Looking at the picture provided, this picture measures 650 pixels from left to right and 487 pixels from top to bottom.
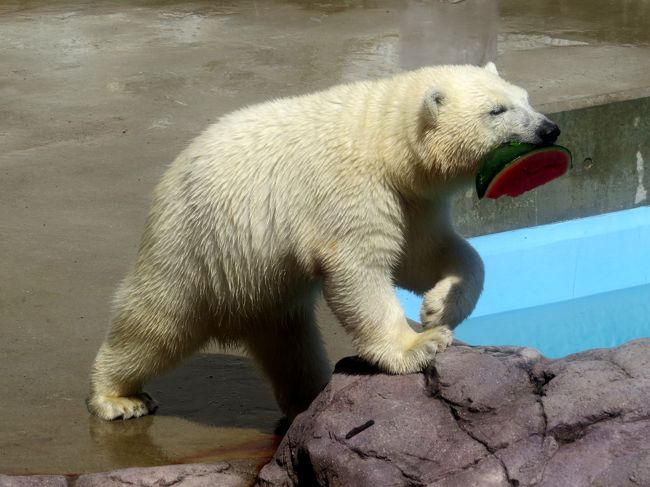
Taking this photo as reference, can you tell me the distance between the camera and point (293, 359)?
419 centimetres

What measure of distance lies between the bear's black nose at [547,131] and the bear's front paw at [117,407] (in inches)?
70.5

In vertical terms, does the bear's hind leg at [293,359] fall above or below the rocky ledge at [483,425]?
below

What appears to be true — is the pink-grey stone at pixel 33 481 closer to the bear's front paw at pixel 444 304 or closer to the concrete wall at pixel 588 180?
the bear's front paw at pixel 444 304

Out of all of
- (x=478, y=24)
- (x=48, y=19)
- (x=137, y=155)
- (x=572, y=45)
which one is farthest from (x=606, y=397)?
(x=48, y=19)

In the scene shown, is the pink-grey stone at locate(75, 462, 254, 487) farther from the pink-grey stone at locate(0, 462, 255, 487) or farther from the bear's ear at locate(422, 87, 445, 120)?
the bear's ear at locate(422, 87, 445, 120)

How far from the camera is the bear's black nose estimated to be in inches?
140

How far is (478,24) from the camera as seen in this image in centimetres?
1037

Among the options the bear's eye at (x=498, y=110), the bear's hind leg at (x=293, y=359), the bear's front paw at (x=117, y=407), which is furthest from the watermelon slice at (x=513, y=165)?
the bear's front paw at (x=117, y=407)

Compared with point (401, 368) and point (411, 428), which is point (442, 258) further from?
point (411, 428)

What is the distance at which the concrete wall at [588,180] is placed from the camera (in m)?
7.28

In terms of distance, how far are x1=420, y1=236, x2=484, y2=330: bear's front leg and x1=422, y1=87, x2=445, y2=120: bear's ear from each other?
472 millimetres

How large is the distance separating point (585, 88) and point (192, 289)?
462 centimetres

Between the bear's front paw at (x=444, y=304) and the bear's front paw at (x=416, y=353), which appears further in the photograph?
the bear's front paw at (x=444, y=304)

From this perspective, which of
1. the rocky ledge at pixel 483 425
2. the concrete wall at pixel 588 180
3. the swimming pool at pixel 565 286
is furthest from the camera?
the concrete wall at pixel 588 180
